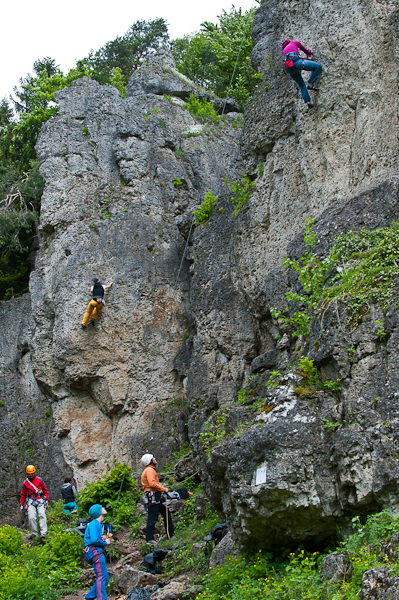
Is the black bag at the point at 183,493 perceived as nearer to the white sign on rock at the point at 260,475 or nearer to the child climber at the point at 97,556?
the child climber at the point at 97,556

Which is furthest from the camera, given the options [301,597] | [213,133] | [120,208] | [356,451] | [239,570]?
[213,133]

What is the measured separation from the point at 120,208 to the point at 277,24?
6.76m

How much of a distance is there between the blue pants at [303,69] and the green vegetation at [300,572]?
25.3ft

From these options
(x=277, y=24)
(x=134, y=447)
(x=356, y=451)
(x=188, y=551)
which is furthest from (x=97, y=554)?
(x=277, y=24)

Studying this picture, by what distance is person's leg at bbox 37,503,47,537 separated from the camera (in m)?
11.2

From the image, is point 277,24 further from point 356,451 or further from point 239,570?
point 239,570

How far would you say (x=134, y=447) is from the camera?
47.0 feet

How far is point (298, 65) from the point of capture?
1030cm

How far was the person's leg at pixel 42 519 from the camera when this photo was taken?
1125 centimetres

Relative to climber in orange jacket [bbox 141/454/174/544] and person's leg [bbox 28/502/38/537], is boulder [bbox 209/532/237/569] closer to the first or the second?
climber in orange jacket [bbox 141/454/174/544]

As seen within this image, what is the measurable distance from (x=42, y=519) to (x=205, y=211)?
8532mm

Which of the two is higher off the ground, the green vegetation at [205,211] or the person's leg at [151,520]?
the green vegetation at [205,211]

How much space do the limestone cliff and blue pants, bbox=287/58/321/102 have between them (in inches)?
9.1

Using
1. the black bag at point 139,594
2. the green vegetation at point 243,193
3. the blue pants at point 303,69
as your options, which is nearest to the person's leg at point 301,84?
the blue pants at point 303,69
